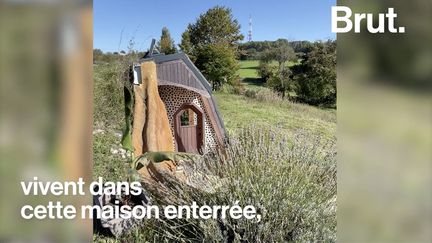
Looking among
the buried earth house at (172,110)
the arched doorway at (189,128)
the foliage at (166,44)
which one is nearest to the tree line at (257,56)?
the foliage at (166,44)

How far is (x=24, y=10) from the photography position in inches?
35.2

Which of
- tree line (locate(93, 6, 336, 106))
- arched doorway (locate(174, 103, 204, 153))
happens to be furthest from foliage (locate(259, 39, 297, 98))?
arched doorway (locate(174, 103, 204, 153))

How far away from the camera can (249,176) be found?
6.44ft

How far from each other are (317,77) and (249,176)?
0.72 metres

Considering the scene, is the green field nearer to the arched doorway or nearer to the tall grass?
the arched doorway

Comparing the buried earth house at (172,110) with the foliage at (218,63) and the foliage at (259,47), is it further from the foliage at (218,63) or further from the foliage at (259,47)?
the foliage at (259,47)

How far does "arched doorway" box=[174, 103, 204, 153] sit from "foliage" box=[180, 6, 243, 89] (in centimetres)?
31

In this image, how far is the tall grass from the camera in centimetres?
175

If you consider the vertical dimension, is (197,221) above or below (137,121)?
below

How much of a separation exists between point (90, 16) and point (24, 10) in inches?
5.0

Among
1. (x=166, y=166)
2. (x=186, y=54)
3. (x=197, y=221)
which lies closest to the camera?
(x=197, y=221)

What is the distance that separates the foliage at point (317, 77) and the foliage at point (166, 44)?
2.21 ft

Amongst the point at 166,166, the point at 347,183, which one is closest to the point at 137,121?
the point at 166,166

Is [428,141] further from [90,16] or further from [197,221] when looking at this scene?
[197,221]
